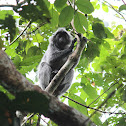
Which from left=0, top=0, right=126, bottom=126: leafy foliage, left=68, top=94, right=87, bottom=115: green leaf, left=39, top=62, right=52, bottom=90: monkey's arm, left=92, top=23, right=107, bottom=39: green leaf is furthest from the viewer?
left=39, top=62, right=52, bottom=90: monkey's arm

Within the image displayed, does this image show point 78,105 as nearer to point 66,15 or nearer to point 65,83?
point 66,15

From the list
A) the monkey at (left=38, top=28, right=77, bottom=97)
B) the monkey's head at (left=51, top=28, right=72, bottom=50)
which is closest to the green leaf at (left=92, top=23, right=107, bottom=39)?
the monkey at (left=38, top=28, right=77, bottom=97)

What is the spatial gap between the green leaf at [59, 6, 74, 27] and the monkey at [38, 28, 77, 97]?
292 cm

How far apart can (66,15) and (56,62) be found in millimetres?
3710

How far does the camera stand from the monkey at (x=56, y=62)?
6.06 metres

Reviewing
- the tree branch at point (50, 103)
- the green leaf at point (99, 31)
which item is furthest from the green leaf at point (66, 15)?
the tree branch at point (50, 103)

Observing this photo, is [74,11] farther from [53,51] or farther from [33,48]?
[53,51]

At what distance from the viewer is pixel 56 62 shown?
6.37 m

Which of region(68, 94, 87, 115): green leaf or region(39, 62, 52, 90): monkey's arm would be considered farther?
region(39, 62, 52, 90): monkey's arm

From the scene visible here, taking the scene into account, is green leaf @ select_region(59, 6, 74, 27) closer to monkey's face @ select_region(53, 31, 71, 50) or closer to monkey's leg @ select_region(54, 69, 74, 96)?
monkey's leg @ select_region(54, 69, 74, 96)

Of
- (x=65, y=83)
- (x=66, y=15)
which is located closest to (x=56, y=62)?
(x=65, y=83)

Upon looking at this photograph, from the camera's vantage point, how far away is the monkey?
6.06m

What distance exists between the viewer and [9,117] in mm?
1034

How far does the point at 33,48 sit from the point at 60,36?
7.65 ft
